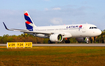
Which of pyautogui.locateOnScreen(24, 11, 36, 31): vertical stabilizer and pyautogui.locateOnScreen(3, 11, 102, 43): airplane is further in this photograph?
pyautogui.locateOnScreen(24, 11, 36, 31): vertical stabilizer

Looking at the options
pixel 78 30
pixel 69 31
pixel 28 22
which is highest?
pixel 28 22

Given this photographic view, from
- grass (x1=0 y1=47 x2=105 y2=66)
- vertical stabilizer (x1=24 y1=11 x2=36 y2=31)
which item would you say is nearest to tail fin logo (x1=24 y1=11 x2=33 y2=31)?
vertical stabilizer (x1=24 y1=11 x2=36 y2=31)

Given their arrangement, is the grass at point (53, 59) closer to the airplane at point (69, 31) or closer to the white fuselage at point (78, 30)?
the white fuselage at point (78, 30)

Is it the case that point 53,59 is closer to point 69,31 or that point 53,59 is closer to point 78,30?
point 78,30

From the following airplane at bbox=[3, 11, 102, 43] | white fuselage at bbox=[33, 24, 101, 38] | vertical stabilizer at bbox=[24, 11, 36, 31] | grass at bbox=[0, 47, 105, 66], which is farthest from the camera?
vertical stabilizer at bbox=[24, 11, 36, 31]

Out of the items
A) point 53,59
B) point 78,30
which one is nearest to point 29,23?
point 78,30

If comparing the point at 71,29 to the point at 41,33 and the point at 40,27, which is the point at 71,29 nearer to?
the point at 41,33

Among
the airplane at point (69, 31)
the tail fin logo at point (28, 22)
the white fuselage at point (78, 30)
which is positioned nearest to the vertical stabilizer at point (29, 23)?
the tail fin logo at point (28, 22)

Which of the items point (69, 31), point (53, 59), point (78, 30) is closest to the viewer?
point (53, 59)

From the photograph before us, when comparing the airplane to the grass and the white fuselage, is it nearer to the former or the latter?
the white fuselage

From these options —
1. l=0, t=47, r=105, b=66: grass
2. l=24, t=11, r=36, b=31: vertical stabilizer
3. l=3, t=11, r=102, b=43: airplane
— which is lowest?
l=0, t=47, r=105, b=66: grass

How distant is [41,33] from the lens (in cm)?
5269

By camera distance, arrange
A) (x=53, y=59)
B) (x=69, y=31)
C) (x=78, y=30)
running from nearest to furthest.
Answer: (x=53, y=59) < (x=78, y=30) < (x=69, y=31)

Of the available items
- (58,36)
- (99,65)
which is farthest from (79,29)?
(99,65)
